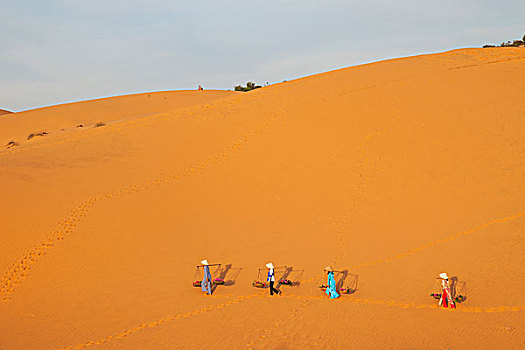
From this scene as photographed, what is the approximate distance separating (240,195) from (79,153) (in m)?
8.24

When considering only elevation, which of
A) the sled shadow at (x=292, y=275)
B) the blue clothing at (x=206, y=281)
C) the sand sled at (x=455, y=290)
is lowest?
the blue clothing at (x=206, y=281)

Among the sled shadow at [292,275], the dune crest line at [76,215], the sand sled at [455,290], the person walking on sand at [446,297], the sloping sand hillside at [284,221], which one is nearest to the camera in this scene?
the sloping sand hillside at [284,221]

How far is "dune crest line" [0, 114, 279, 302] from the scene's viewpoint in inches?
456

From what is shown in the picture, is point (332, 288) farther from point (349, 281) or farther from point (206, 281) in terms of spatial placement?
point (206, 281)

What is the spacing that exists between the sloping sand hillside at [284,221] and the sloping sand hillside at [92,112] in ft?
55.2

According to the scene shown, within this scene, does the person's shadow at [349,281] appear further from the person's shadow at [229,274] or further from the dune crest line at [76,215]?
the dune crest line at [76,215]

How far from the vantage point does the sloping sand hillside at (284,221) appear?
987 cm

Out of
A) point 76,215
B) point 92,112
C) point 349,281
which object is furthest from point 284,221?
point 92,112

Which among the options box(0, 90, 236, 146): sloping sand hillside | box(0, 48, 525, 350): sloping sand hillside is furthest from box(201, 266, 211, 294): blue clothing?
box(0, 90, 236, 146): sloping sand hillside

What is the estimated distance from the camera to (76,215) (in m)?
14.6

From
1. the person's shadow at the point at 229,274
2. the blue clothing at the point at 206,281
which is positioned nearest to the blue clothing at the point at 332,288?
the person's shadow at the point at 229,274

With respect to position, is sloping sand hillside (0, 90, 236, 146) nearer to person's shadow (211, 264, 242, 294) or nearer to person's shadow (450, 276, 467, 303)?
person's shadow (211, 264, 242, 294)

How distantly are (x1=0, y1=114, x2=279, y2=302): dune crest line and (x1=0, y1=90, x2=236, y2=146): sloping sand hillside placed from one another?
52.9ft

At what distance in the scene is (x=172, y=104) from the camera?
4778cm
